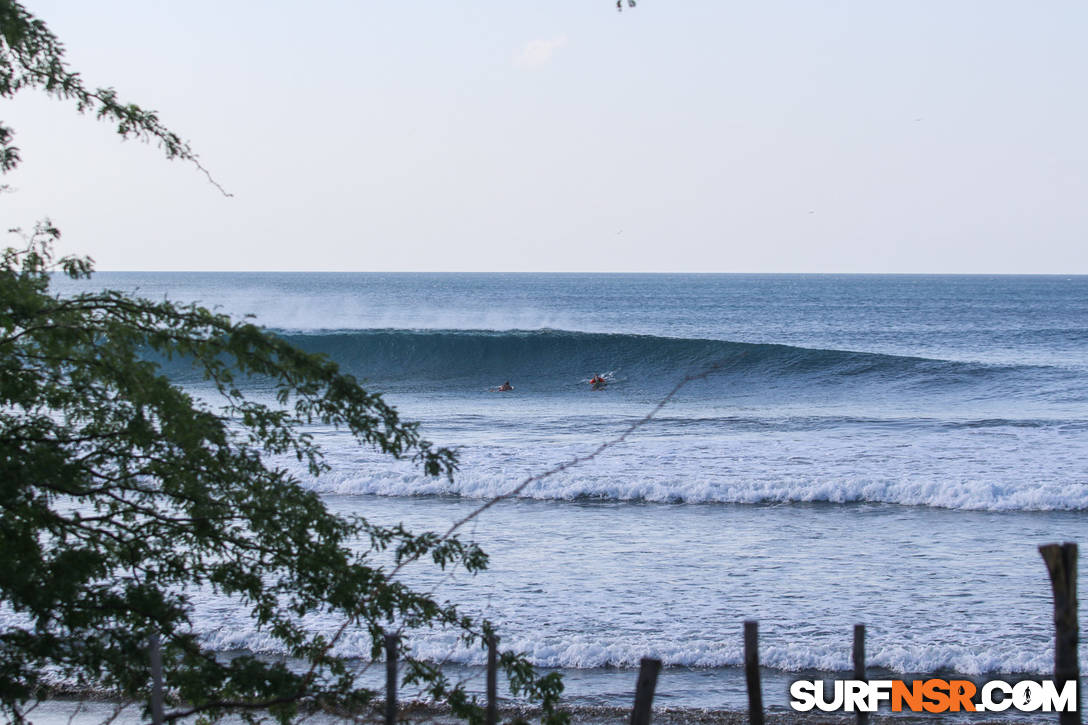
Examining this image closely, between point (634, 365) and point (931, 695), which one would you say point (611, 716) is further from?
point (634, 365)

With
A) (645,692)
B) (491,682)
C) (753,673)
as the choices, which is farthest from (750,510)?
(645,692)

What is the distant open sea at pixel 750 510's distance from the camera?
28.4ft

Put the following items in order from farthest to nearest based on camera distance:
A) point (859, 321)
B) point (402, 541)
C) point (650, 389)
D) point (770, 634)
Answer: point (859, 321), point (650, 389), point (770, 634), point (402, 541)

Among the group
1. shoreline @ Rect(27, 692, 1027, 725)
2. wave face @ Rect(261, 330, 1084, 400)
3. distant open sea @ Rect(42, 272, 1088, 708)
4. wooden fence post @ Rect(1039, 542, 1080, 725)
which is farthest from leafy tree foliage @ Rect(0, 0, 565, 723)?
wave face @ Rect(261, 330, 1084, 400)

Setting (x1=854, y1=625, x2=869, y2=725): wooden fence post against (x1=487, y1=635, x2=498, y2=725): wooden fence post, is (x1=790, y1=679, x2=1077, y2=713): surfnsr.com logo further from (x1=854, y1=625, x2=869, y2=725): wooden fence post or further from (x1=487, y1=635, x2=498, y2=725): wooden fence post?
(x1=487, y1=635, x2=498, y2=725): wooden fence post

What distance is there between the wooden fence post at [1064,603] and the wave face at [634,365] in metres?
25.1

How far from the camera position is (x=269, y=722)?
298 inches

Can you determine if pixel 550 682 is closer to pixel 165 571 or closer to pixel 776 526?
pixel 165 571

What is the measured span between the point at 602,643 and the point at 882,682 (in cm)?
227

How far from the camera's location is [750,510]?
569 inches

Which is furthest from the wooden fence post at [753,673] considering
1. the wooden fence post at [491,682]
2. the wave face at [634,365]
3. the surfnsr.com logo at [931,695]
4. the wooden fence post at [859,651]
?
the wave face at [634,365]

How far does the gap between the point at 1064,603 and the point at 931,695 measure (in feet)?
15.4

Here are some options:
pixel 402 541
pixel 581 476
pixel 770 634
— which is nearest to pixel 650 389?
pixel 581 476

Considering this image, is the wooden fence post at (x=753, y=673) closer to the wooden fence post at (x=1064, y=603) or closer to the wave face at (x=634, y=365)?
the wooden fence post at (x=1064, y=603)
